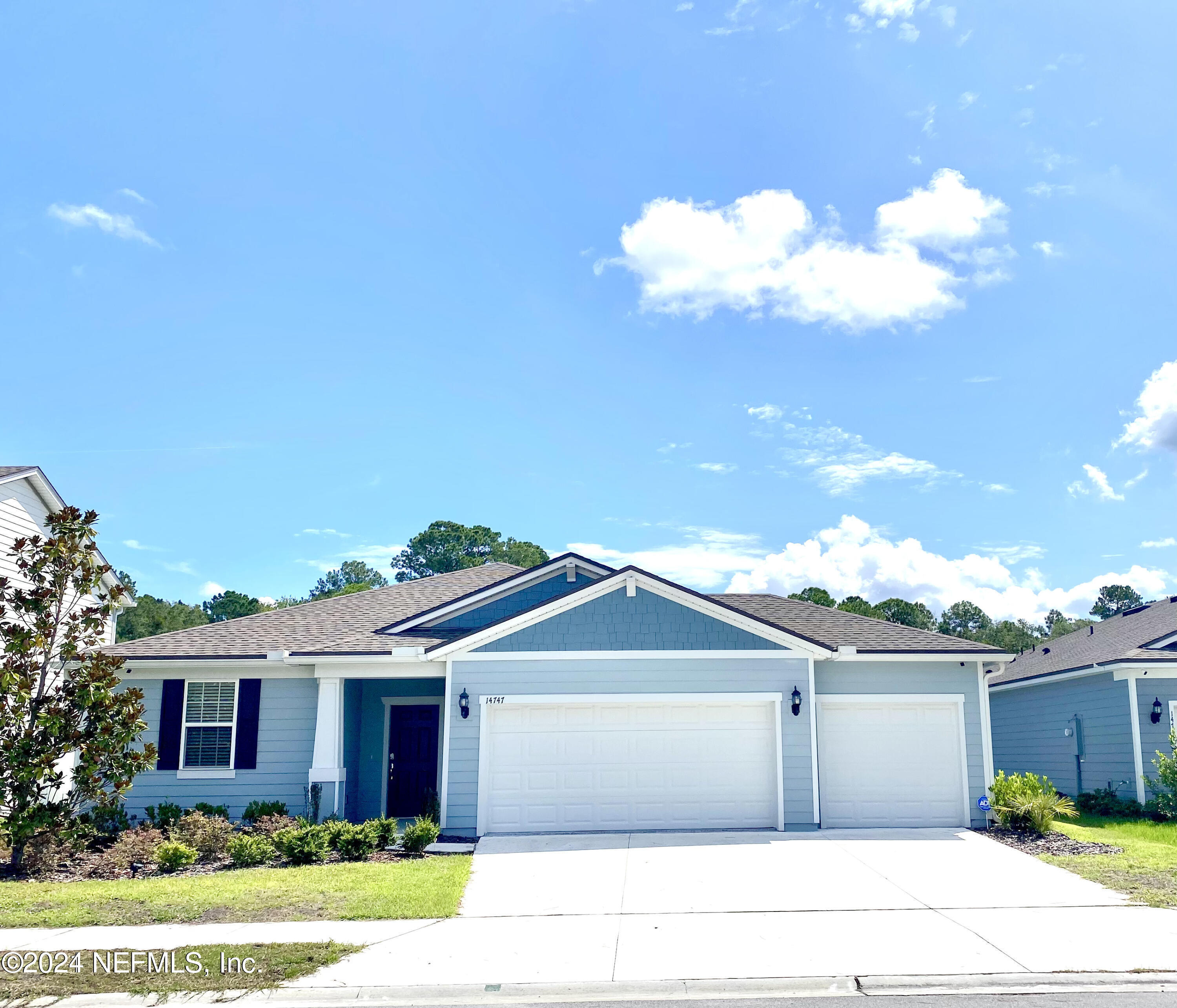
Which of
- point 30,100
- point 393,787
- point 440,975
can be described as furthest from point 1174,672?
point 30,100

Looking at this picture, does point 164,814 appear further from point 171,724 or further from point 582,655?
point 582,655

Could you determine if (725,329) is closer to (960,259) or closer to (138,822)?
(960,259)

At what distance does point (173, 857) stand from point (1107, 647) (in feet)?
63.0

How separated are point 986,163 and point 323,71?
11382 millimetres

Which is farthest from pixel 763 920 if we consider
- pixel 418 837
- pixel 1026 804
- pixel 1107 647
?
pixel 1107 647

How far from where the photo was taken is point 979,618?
67625 mm

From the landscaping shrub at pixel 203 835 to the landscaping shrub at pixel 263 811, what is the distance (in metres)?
1.39

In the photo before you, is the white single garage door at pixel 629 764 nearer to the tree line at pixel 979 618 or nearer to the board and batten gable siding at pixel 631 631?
the board and batten gable siding at pixel 631 631

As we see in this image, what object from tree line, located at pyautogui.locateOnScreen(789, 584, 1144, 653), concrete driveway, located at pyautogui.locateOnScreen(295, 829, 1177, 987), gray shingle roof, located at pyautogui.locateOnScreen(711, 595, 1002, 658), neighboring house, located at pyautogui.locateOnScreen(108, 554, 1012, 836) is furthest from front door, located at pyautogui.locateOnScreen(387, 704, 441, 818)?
tree line, located at pyautogui.locateOnScreen(789, 584, 1144, 653)

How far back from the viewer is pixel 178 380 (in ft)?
61.2

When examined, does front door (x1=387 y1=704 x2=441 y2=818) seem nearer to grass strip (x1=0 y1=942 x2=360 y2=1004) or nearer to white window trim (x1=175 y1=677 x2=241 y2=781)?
white window trim (x1=175 y1=677 x2=241 y2=781)

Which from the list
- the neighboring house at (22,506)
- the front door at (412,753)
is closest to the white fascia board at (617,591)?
the front door at (412,753)

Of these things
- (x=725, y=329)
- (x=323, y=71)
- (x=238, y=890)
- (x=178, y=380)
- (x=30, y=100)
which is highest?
(x=323, y=71)

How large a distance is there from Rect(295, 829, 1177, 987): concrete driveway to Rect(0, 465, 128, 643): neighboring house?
41.6ft
